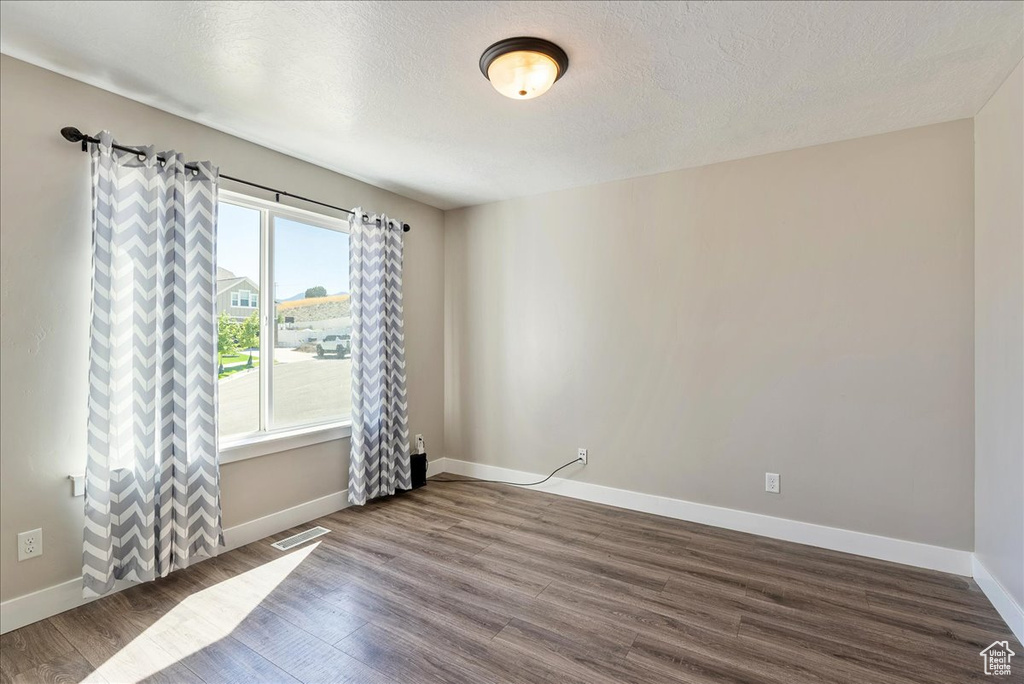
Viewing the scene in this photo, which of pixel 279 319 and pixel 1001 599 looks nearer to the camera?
pixel 1001 599

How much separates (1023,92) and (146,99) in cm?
410

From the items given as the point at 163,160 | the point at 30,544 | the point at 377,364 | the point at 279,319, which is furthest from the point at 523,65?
the point at 30,544

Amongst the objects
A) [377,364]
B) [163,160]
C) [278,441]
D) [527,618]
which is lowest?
[527,618]

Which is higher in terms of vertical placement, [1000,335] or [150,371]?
[1000,335]

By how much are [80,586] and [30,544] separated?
310 millimetres

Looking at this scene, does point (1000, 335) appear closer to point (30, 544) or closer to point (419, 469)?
point (419, 469)

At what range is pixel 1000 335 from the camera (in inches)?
86.6

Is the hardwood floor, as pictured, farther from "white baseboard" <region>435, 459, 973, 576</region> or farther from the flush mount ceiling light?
the flush mount ceiling light

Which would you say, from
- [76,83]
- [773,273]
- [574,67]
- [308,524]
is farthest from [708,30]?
[308,524]

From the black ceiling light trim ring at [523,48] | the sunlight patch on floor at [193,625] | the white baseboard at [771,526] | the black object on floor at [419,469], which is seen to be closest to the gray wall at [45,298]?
the sunlight patch on floor at [193,625]

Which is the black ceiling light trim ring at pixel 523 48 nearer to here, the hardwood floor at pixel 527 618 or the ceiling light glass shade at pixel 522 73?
the ceiling light glass shade at pixel 522 73

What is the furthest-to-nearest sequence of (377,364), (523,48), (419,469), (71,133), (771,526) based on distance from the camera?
(419,469), (377,364), (771,526), (71,133), (523,48)

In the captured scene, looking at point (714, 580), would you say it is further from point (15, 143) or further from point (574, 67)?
point (15, 143)

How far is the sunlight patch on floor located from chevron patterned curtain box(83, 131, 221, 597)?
31 centimetres
